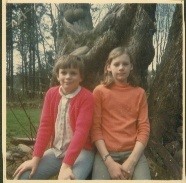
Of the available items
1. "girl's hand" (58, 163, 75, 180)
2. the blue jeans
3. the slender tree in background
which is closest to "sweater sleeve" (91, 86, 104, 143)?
the blue jeans

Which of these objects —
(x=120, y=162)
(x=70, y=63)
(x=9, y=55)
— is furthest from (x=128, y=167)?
(x=9, y=55)

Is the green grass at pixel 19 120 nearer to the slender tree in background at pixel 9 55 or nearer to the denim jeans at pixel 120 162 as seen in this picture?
the slender tree in background at pixel 9 55

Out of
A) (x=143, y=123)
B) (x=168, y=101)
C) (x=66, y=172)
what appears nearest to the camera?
(x=66, y=172)

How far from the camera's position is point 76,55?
6.96 ft

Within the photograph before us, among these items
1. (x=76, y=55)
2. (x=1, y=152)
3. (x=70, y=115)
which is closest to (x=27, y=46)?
(x=76, y=55)

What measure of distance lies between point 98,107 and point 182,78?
0.52 m

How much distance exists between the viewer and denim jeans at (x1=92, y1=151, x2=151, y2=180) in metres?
2.03

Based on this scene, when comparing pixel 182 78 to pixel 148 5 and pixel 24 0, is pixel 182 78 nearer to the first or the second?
pixel 148 5

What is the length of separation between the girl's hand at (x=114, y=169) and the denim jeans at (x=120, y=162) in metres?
0.03

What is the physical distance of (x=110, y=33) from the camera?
7.08ft

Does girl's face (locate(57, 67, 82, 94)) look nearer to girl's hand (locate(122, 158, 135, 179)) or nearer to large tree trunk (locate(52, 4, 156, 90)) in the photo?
large tree trunk (locate(52, 4, 156, 90))


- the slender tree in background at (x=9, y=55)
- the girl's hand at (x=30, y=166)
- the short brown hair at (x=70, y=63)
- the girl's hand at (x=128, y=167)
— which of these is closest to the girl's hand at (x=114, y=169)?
the girl's hand at (x=128, y=167)

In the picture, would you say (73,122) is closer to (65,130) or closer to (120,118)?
(65,130)

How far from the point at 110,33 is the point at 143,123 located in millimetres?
555
